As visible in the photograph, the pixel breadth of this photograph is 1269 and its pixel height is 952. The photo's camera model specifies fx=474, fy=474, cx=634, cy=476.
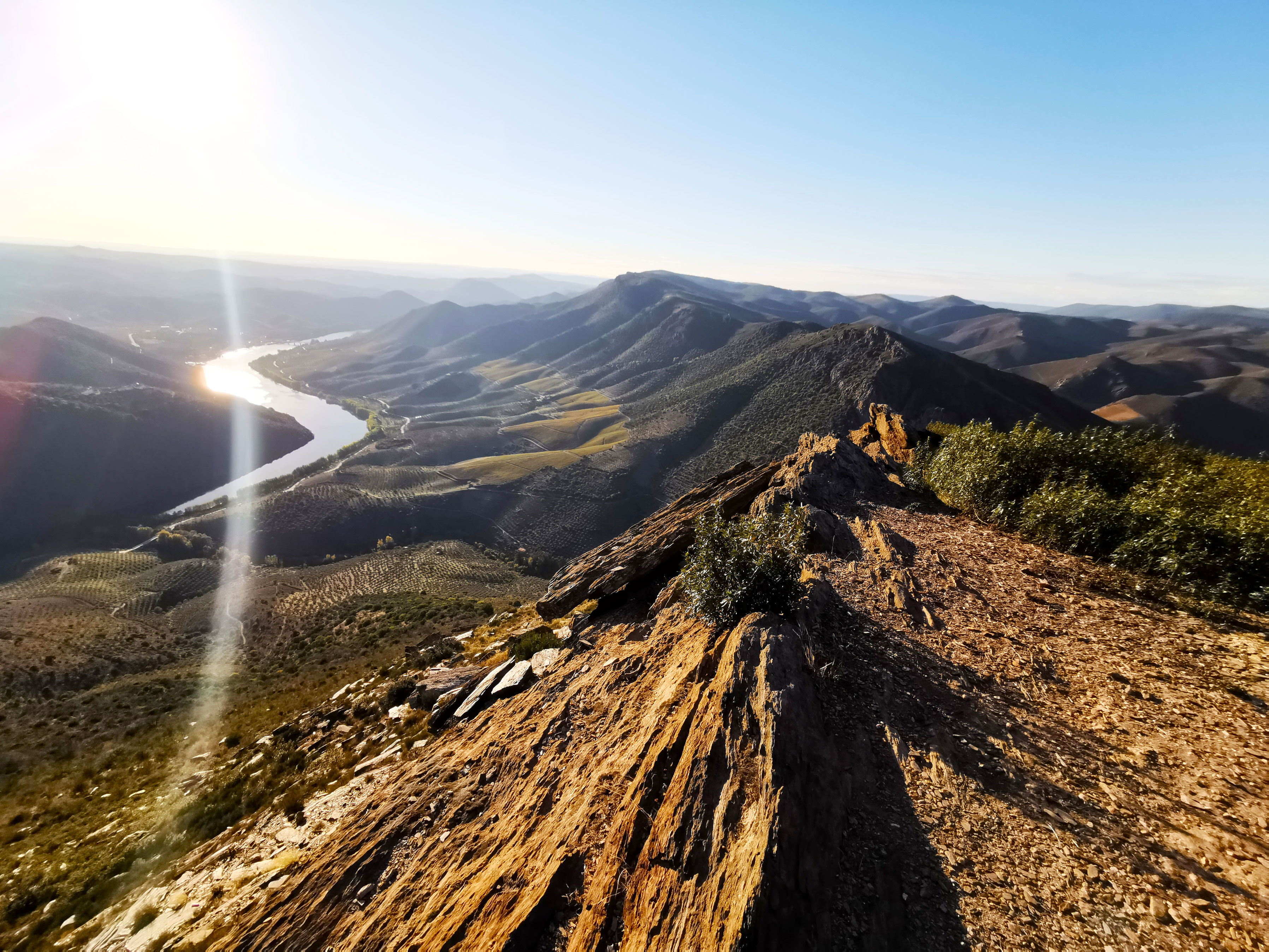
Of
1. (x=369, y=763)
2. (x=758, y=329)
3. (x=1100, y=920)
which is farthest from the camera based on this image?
(x=758, y=329)

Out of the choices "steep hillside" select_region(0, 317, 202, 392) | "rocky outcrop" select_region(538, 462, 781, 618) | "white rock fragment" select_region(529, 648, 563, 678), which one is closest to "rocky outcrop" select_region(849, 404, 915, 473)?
"rocky outcrop" select_region(538, 462, 781, 618)

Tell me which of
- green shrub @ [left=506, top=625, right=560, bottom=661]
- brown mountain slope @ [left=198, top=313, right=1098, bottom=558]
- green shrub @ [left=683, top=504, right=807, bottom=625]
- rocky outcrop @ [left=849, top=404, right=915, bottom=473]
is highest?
green shrub @ [left=683, top=504, right=807, bottom=625]

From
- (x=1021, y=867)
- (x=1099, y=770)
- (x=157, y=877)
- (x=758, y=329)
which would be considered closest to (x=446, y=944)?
(x=1021, y=867)

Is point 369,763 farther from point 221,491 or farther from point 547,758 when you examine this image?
point 221,491

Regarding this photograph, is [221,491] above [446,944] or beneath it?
beneath

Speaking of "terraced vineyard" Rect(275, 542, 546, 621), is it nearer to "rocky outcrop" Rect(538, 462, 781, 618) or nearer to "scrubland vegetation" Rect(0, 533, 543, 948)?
"scrubland vegetation" Rect(0, 533, 543, 948)

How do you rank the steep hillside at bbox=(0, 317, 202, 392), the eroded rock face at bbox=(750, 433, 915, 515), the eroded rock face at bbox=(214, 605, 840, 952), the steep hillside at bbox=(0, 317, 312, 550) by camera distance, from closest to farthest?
the eroded rock face at bbox=(214, 605, 840, 952), the eroded rock face at bbox=(750, 433, 915, 515), the steep hillside at bbox=(0, 317, 312, 550), the steep hillside at bbox=(0, 317, 202, 392)

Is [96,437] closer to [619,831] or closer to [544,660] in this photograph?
[544,660]

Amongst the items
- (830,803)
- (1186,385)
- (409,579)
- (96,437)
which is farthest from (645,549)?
(1186,385)
